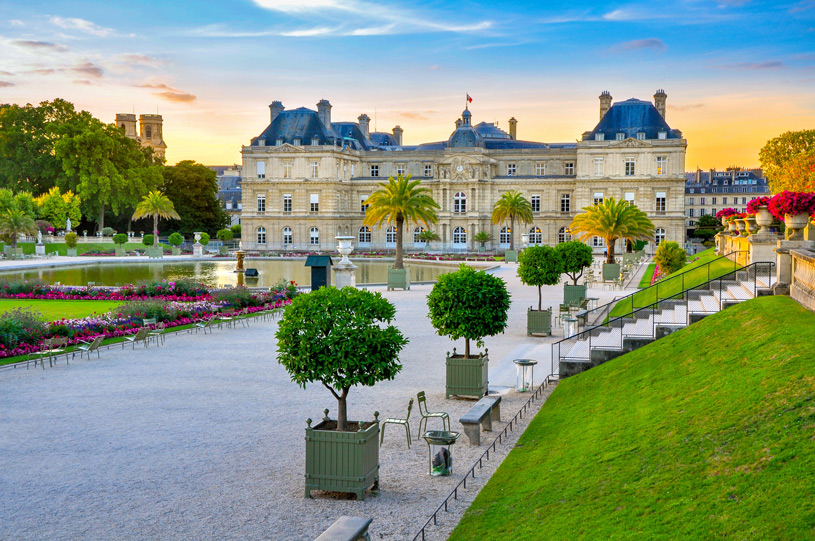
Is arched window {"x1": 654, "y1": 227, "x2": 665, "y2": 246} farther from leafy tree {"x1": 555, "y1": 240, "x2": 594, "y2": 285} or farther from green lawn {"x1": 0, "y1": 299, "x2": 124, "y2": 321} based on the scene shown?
green lawn {"x1": 0, "y1": 299, "x2": 124, "y2": 321}

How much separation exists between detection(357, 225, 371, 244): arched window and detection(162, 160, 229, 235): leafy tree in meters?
20.7

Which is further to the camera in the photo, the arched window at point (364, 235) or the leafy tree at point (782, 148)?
the arched window at point (364, 235)

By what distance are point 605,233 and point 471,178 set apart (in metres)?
32.9

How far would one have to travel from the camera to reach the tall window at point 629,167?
80250 millimetres

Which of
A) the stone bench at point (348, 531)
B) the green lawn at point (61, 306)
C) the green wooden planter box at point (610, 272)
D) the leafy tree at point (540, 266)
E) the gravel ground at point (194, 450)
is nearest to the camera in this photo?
the stone bench at point (348, 531)

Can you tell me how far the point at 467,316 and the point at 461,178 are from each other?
6863 cm

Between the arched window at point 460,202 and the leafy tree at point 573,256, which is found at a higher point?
the arched window at point 460,202

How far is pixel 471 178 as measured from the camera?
83.9m

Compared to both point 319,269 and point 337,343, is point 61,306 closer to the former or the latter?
point 319,269

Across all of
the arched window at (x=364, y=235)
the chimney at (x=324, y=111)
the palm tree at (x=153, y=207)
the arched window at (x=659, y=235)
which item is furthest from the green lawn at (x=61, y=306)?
the chimney at (x=324, y=111)

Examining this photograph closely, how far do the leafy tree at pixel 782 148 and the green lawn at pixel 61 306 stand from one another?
5438cm

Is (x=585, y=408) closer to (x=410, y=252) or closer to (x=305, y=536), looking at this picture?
(x=305, y=536)

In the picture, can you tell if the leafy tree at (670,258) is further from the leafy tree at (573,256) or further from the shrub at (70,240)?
the shrub at (70,240)

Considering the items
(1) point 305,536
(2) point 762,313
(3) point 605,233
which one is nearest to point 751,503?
(1) point 305,536
